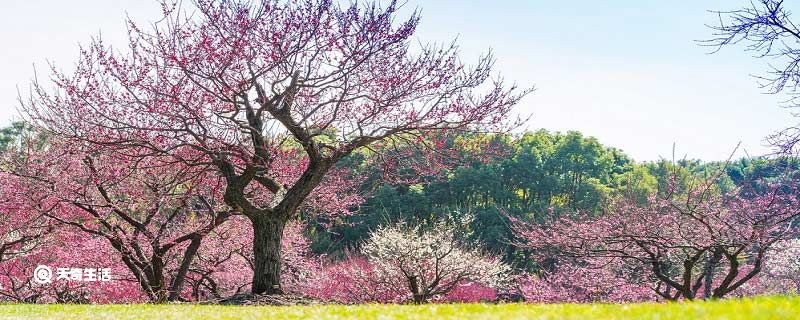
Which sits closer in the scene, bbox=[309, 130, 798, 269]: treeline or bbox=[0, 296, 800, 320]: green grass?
bbox=[0, 296, 800, 320]: green grass

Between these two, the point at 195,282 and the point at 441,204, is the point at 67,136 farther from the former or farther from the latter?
the point at 441,204

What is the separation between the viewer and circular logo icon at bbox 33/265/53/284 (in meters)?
21.6

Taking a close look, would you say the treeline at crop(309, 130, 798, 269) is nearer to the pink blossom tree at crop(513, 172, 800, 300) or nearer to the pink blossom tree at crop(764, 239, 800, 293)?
the pink blossom tree at crop(764, 239, 800, 293)

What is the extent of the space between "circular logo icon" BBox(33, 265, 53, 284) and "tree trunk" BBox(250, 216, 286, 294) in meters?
11.8

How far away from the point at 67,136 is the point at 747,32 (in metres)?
10.4

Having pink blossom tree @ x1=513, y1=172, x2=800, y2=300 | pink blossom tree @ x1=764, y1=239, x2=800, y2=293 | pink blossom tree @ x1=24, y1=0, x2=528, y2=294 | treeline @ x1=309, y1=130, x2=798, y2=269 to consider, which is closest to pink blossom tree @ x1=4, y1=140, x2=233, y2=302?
pink blossom tree @ x1=24, y1=0, x2=528, y2=294

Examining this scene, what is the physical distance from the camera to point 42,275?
2181cm

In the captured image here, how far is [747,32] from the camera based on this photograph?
35.7ft

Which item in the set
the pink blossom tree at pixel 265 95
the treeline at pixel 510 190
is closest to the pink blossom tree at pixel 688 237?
the pink blossom tree at pixel 265 95

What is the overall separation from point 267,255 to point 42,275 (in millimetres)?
12363

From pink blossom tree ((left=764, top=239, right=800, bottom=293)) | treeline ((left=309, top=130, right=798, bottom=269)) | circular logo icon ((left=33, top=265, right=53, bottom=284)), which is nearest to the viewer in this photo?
circular logo icon ((left=33, top=265, right=53, bottom=284))

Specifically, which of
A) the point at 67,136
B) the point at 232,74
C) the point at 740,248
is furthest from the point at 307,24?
the point at 740,248

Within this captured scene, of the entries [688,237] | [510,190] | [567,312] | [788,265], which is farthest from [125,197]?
[510,190]

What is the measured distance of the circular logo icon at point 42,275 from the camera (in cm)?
2161
